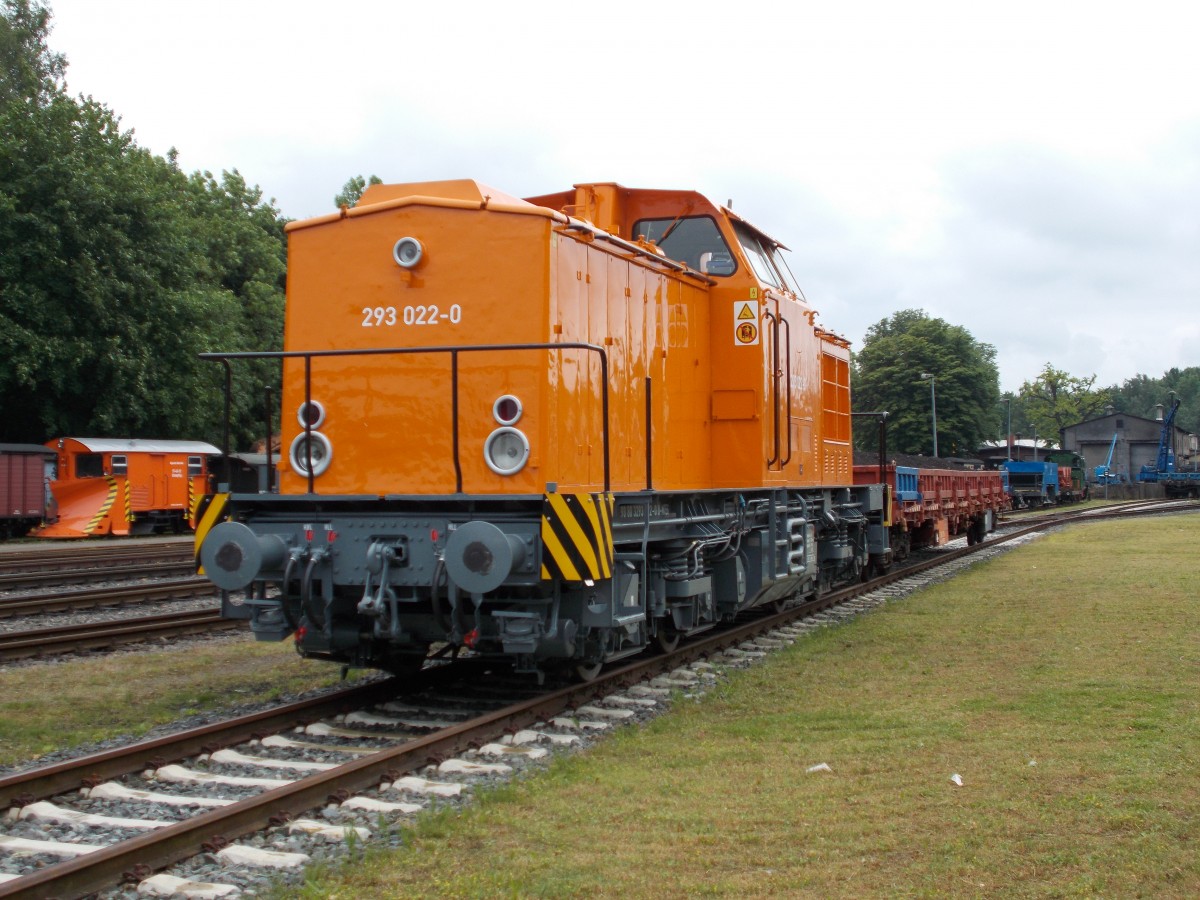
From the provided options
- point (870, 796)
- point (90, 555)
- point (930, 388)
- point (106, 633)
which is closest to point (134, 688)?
point (106, 633)

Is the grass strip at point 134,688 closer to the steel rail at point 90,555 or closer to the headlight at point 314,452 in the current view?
the headlight at point 314,452

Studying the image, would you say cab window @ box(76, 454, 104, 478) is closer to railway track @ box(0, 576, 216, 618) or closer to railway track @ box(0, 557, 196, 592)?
railway track @ box(0, 557, 196, 592)

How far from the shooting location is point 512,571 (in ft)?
22.1

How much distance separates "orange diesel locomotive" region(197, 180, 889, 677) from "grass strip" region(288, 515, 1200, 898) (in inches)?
43.8

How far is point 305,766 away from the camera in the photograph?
20.0ft

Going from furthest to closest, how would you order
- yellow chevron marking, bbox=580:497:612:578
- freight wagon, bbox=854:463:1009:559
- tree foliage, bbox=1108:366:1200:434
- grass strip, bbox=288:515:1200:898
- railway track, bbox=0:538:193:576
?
1. tree foliage, bbox=1108:366:1200:434
2. railway track, bbox=0:538:193:576
3. freight wagon, bbox=854:463:1009:559
4. yellow chevron marking, bbox=580:497:612:578
5. grass strip, bbox=288:515:1200:898

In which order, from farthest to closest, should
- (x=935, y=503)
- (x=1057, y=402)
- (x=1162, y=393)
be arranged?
(x=1162, y=393), (x=1057, y=402), (x=935, y=503)

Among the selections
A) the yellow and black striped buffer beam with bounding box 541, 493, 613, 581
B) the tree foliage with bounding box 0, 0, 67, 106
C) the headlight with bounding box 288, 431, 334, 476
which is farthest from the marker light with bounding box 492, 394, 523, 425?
the tree foliage with bounding box 0, 0, 67, 106

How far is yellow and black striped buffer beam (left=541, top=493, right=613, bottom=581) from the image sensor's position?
6676mm

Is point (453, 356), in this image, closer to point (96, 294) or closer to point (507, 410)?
point (507, 410)

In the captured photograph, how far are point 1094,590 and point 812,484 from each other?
16.8ft

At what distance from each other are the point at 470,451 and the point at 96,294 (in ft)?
88.7

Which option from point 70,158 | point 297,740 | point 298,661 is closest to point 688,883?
point 297,740

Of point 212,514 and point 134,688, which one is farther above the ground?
point 212,514
